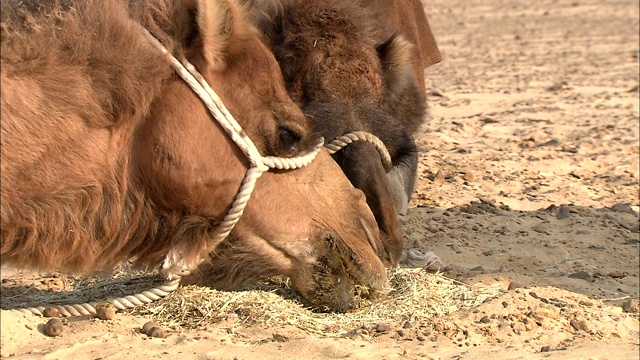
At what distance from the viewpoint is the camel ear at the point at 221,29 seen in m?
3.28

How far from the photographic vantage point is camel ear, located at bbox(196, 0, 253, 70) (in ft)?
10.8

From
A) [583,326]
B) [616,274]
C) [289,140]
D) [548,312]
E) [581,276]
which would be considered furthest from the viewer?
[616,274]

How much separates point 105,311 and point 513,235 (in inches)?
102

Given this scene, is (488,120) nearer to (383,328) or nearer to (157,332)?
(383,328)

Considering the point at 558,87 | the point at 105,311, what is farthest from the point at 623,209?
the point at 558,87

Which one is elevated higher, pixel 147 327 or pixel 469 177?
pixel 147 327

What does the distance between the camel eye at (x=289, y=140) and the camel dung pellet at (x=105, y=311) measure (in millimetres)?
1103

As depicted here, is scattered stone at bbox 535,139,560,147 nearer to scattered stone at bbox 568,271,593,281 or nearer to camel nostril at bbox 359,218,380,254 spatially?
scattered stone at bbox 568,271,593,281

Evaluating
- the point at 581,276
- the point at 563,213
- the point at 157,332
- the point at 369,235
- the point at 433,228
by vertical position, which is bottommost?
the point at 563,213

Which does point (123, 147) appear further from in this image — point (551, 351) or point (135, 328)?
point (551, 351)

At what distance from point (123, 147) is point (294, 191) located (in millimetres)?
684

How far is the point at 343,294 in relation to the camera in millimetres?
3902

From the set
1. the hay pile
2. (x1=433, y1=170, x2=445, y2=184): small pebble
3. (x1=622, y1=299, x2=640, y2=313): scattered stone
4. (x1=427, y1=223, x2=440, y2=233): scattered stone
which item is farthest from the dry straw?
(x1=433, y1=170, x2=445, y2=184): small pebble

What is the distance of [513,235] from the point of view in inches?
219
